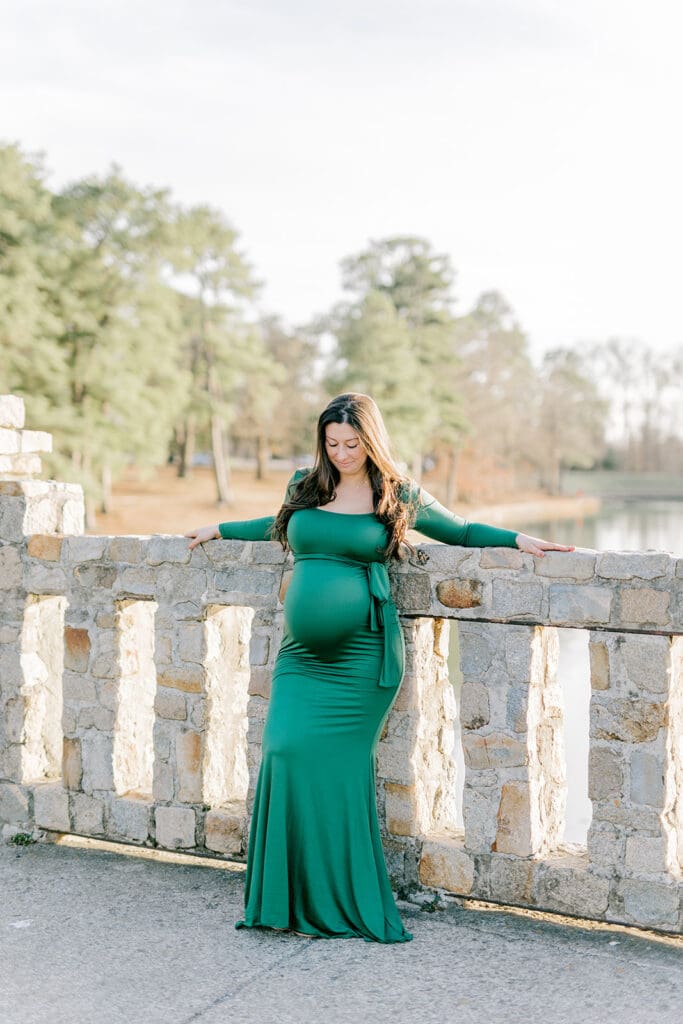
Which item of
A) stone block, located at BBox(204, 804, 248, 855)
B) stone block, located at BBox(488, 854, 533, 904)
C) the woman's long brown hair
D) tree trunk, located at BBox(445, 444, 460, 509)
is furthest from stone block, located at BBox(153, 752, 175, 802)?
tree trunk, located at BBox(445, 444, 460, 509)

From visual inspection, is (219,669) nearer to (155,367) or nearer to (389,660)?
(389,660)

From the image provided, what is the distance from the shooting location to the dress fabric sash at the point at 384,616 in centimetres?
394

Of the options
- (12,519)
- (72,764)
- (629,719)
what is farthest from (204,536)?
(629,719)

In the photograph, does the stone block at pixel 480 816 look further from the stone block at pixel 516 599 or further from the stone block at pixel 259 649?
the stone block at pixel 259 649

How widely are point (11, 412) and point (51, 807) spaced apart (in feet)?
6.36

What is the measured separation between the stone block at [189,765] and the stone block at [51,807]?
0.66 metres

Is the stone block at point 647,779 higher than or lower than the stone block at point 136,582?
lower

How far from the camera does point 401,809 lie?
165 inches

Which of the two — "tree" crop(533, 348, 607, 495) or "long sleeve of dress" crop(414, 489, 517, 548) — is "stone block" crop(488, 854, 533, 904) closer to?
"long sleeve of dress" crop(414, 489, 517, 548)

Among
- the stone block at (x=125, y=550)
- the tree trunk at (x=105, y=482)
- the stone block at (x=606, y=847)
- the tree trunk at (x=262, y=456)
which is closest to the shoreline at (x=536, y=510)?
the tree trunk at (x=262, y=456)

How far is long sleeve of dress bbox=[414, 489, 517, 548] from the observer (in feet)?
13.2

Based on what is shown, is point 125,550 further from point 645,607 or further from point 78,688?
point 645,607

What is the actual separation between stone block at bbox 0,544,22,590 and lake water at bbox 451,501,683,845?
9.06 ft

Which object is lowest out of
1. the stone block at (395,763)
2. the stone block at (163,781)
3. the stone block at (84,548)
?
the stone block at (163,781)
